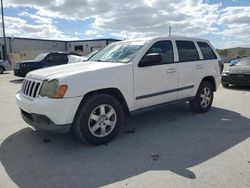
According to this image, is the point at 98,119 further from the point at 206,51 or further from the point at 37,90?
the point at 206,51

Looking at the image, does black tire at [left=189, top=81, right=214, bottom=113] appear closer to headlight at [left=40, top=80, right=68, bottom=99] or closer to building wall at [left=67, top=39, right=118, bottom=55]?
headlight at [left=40, top=80, right=68, bottom=99]

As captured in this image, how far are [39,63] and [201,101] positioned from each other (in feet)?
34.0

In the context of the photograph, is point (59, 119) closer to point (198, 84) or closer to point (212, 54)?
point (198, 84)

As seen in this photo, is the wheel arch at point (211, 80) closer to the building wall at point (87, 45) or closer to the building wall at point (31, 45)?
the building wall at point (87, 45)

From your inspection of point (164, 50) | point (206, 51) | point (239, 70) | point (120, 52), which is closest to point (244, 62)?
point (239, 70)

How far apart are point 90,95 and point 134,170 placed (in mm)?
1431

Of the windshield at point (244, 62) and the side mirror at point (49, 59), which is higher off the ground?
the side mirror at point (49, 59)

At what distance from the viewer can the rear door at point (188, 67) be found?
584 cm

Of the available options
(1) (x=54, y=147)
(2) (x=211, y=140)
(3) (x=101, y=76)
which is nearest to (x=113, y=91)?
(3) (x=101, y=76)

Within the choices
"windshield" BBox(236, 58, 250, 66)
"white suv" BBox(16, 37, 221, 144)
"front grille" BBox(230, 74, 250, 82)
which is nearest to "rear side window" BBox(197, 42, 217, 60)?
"white suv" BBox(16, 37, 221, 144)

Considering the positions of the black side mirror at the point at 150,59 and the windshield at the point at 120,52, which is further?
the windshield at the point at 120,52

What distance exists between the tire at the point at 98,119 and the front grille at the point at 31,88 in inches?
30.0

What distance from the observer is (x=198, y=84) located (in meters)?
6.36

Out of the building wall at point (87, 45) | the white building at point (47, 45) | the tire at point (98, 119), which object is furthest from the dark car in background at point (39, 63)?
the building wall at point (87, 45)
